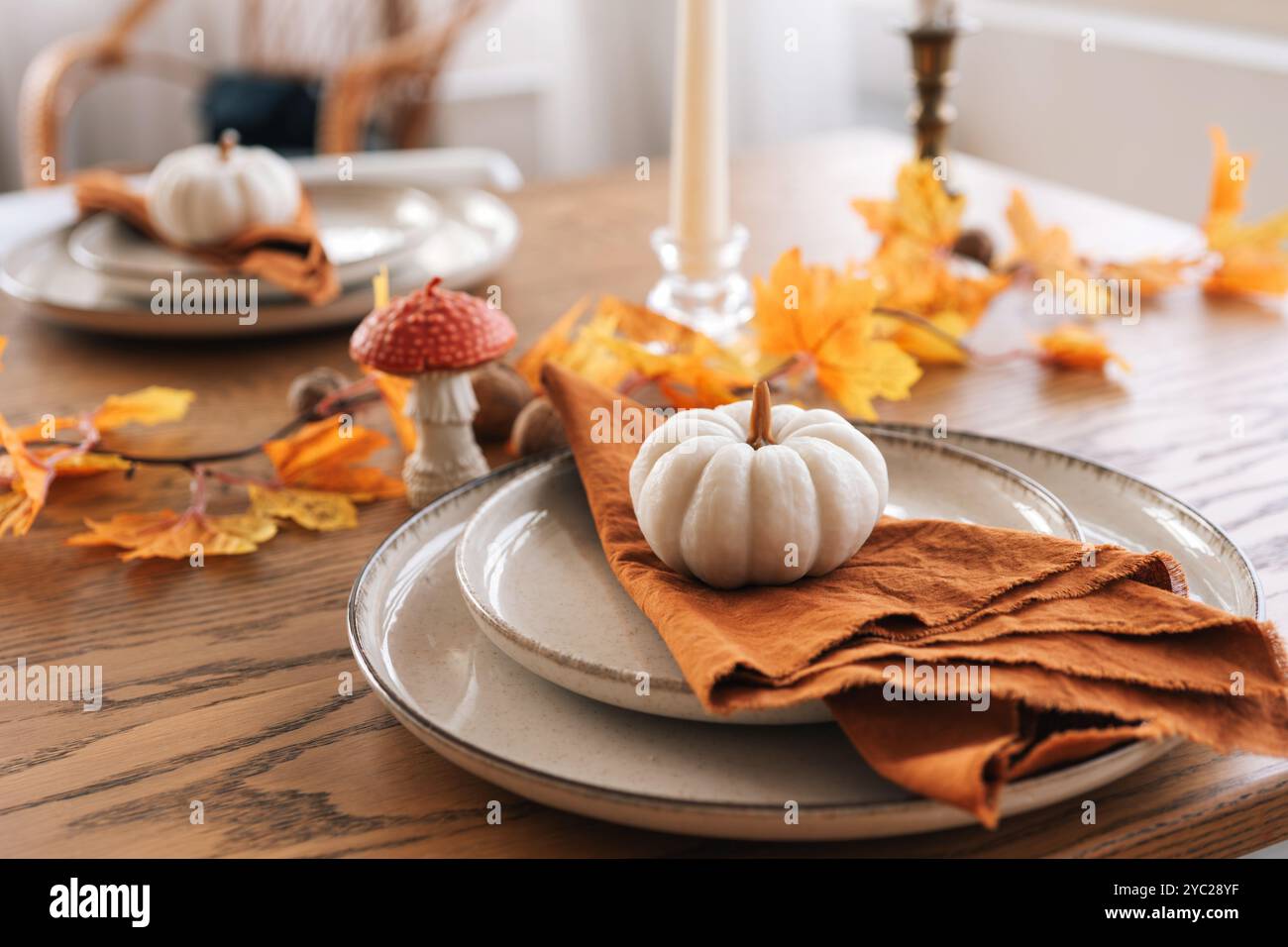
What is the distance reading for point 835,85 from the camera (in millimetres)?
3154

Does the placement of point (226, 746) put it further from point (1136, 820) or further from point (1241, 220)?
point (1241, 220)

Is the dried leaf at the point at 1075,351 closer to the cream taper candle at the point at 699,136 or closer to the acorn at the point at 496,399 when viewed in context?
the cream taper candle at the point at 699,136

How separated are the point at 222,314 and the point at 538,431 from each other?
0.37m

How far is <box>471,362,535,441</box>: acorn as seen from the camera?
846mm

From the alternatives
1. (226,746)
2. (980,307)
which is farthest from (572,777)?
(980,307)

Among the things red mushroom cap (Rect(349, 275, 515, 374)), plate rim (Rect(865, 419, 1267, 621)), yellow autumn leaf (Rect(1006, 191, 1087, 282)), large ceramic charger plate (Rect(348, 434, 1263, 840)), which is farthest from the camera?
yellow autumn leaf (Rect(1006, 191, 1087, 282))

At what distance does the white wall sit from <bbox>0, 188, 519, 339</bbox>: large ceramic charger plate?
124 centimetres

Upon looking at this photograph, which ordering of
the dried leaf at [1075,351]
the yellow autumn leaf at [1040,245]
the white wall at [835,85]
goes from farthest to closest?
the white wall at [835,85], the yellow autumn leaf at [1040,245], the dried leaf at [1075,351]

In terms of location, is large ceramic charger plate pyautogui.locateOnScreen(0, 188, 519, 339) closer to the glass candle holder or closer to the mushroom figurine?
the glass candle holder

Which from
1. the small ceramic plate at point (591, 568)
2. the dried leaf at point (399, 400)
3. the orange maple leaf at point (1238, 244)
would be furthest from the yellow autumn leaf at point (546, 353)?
the orange maple leaf at point (1238, 244)

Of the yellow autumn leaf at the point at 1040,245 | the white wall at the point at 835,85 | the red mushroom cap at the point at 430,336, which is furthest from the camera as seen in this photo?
the white wall at the point at 835,85

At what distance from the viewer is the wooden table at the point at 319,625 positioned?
49 centimetres
